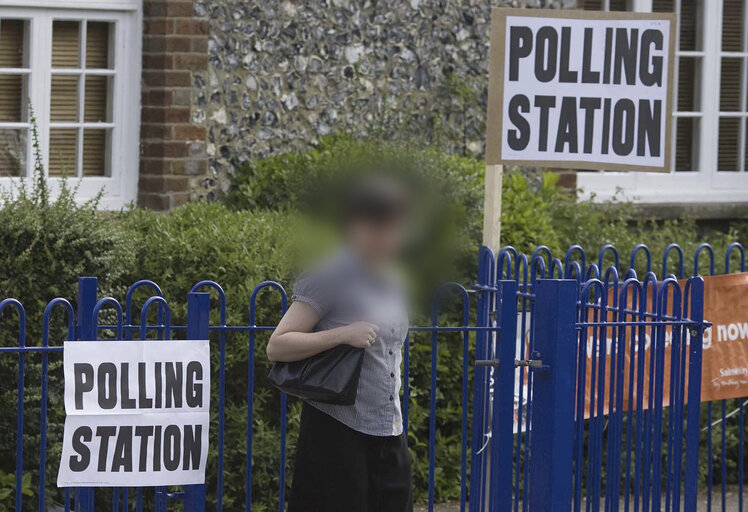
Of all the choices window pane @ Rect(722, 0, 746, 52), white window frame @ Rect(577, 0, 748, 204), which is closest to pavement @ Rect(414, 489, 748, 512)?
white window frame @ Rect(577, 0, 748, 204)

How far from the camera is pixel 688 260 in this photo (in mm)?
8336

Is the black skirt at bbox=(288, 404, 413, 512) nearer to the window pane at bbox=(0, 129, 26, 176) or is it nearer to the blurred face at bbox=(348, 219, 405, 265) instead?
the blurred face at bbox=(348, 219, 405, 265)

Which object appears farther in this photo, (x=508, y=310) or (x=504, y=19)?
(x=504, y=19)

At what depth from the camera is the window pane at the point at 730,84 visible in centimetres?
1091

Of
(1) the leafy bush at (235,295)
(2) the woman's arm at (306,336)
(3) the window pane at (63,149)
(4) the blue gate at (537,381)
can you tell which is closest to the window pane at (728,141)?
(4) the blue gate at (537,381)

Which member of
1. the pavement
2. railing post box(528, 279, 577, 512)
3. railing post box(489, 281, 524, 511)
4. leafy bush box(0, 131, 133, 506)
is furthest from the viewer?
the pavement

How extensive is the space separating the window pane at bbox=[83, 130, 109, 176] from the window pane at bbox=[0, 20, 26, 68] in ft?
2.00

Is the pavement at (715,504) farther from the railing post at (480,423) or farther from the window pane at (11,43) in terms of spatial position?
the window pane at (11,43)

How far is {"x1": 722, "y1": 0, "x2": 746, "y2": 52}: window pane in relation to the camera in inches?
428

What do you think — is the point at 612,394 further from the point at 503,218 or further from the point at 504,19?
the point at 503,218

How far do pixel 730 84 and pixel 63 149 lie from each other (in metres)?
5.38

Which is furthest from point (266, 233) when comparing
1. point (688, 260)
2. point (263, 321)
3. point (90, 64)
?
point (688, 260)

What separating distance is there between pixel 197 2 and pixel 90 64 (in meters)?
0.77

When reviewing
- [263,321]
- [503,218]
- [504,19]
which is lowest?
[263,321]
